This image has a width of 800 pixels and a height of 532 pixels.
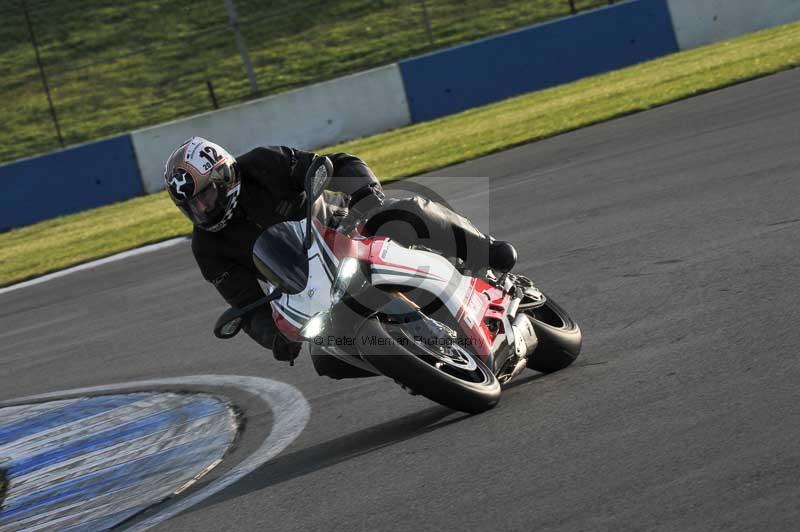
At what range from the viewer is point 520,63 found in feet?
77.0

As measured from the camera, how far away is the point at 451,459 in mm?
4891

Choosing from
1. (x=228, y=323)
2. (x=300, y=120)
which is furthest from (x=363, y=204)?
(x=300, y=120)

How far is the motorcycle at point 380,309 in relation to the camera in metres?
5.02

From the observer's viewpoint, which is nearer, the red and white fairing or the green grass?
the red and white fairing

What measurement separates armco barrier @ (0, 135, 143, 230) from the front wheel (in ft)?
56.8

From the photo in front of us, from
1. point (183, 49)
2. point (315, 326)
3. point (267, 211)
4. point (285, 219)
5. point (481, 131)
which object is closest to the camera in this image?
point (315, 326)

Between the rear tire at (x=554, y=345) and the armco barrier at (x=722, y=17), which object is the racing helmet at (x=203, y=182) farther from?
the armco barrier at (x=722, y=17)

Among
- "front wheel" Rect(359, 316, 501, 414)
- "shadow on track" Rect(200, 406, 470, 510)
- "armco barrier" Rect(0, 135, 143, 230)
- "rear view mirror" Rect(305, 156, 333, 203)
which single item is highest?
"rear view mirror" Rect(305, 156, 333, 203)

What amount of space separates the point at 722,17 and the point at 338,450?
21.4m

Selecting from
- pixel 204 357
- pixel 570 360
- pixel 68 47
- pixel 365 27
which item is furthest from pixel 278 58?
pixel 570 360

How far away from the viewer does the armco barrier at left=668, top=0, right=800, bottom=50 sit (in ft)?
79.7

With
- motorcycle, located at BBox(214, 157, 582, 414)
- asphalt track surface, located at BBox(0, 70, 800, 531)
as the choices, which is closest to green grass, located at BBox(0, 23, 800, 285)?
asphalt track surface, located at BBox(0, 70, 800, 531)

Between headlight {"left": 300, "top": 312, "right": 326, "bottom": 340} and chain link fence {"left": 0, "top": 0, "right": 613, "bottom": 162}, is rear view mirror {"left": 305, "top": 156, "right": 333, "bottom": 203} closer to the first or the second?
headlight {"left": 300, "top": 312, "right": 326, "bottom": 340}

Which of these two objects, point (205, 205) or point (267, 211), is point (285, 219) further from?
point (267, 211)
